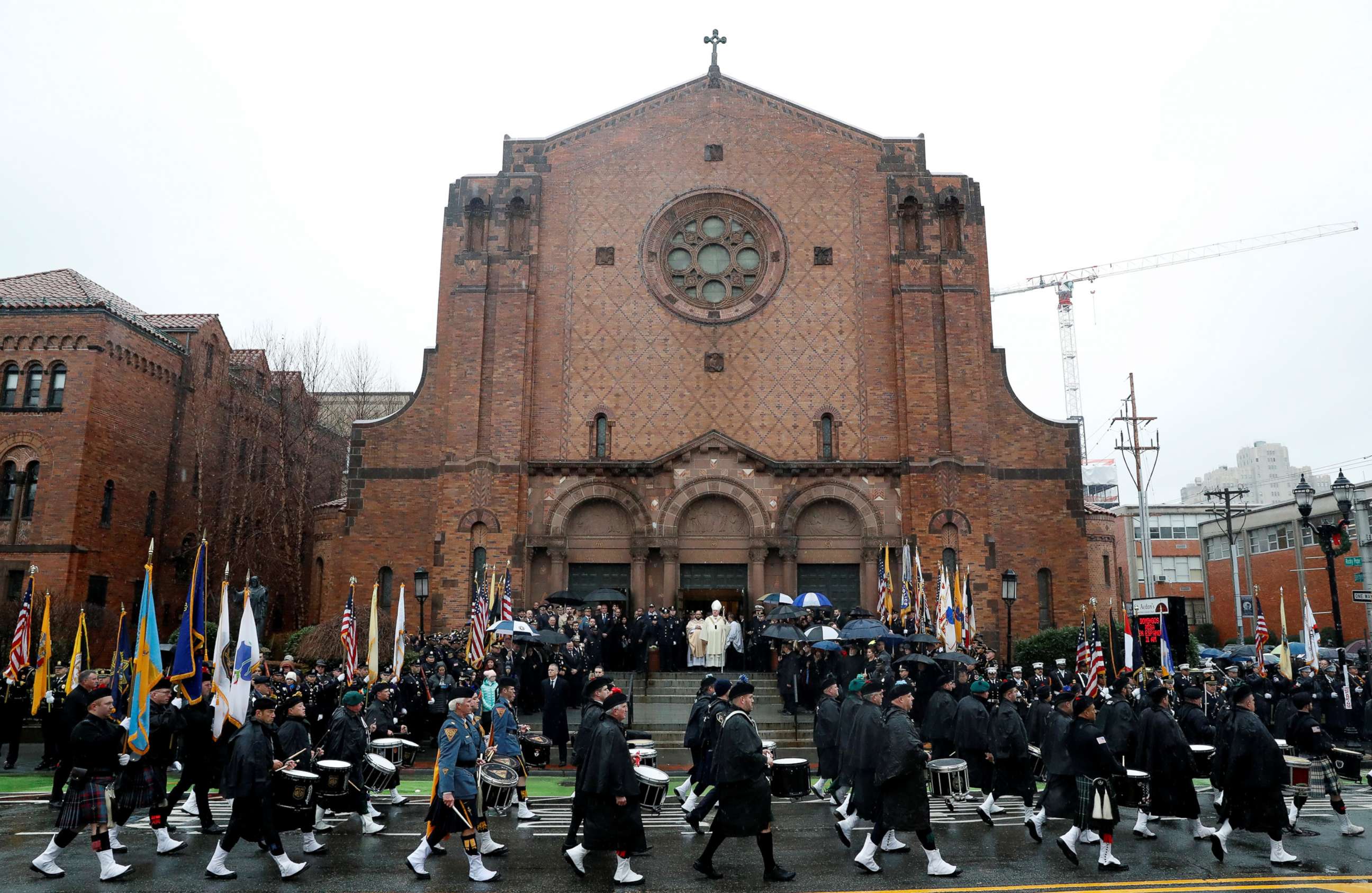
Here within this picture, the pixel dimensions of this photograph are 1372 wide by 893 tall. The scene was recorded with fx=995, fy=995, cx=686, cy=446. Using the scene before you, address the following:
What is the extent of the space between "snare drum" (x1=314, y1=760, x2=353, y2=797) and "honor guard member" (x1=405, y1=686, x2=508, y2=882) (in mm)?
1381

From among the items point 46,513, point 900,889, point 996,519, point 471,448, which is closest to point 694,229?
point 471,448

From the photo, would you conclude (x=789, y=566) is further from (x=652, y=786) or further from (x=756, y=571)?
(x=652, y=786)

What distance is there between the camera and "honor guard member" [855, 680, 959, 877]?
34.8 ft

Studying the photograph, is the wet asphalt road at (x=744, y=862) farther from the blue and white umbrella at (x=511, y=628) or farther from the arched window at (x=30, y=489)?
the arched window at (x=30, y=489)

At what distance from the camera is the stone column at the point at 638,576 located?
30.5 m

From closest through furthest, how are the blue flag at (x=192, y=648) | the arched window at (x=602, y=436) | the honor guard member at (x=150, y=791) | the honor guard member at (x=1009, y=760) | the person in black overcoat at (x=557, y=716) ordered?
the honor guard member at (x=150, y=791), the blue flag at (x=192, y=648), the honor guard member at (x=1009, y=760), the person in black overcoat at (x=557, y=716), the arched window at (x=602, y=436)

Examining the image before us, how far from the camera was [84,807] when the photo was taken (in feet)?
34.7

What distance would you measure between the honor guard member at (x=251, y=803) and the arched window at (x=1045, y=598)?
25.0 meters

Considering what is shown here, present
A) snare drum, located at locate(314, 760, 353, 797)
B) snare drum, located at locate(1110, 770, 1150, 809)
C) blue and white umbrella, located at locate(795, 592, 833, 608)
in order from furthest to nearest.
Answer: blue and white umbrella, located at locate(795, 592, 833, 608), snare drum, located at locate(314, 760, 353, 797), snare drum, located at locate(1110, 770, 1150, 809)

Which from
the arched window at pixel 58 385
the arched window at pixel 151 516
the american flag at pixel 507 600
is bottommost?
the american flag at pixel 507 600

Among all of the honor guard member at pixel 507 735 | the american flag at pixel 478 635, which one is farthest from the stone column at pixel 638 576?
the honor guard member at pixel 507 735

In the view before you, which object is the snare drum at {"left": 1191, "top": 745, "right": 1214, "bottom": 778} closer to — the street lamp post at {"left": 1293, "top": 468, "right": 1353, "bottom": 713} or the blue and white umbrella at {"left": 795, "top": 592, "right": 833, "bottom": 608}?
the street lamp post at {"left": 1293, "top": 468, "right": 1353, "bottom": 713}

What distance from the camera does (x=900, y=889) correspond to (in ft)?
32.3

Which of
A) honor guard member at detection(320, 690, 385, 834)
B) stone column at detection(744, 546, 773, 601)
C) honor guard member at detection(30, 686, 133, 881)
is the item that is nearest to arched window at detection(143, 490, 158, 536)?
stone column at detection(744, 546, 773, 601)
